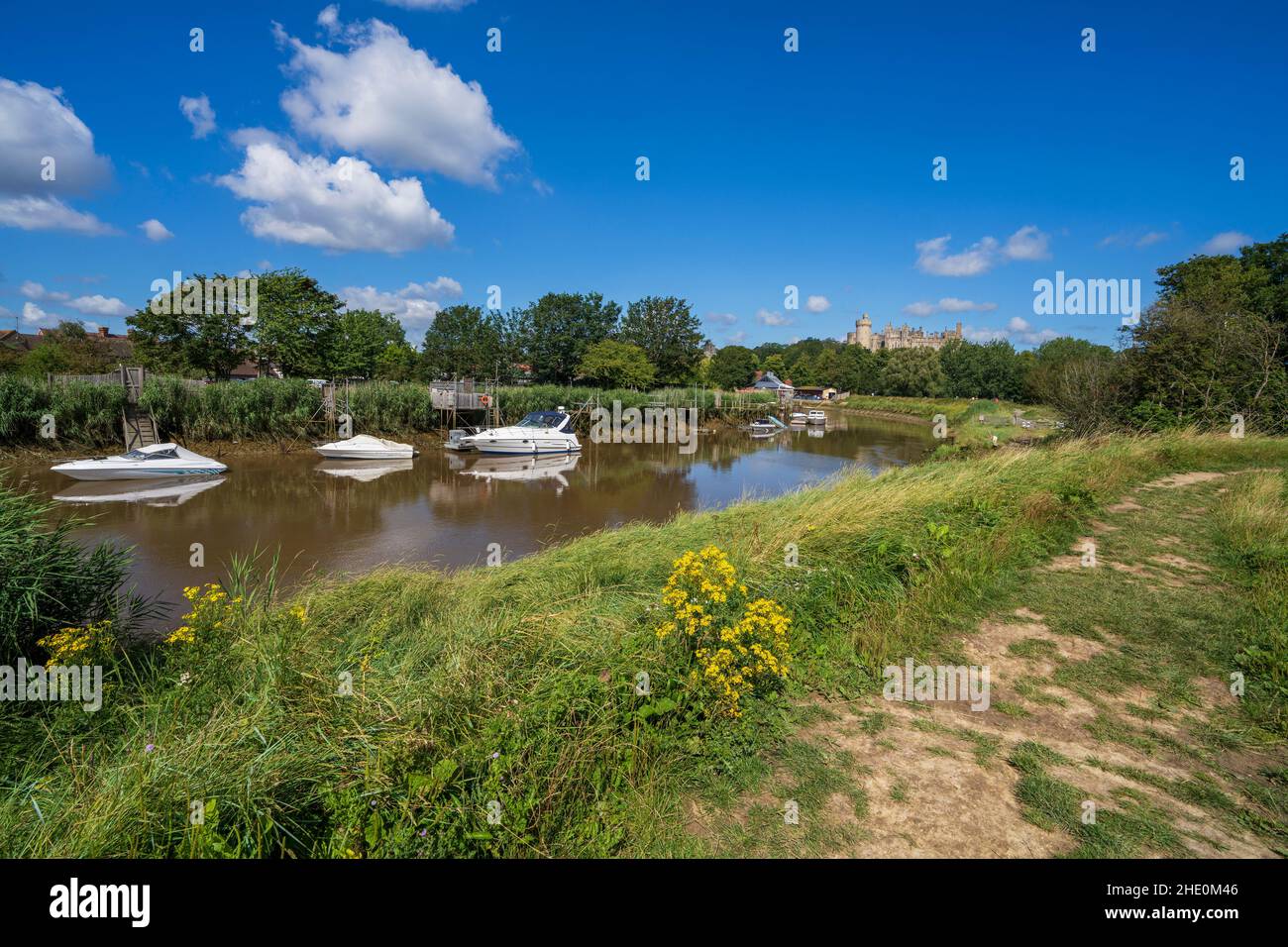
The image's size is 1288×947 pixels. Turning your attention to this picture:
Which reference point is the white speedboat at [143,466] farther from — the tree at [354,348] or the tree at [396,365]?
the tree at [396,365]

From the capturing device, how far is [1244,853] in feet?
8.30

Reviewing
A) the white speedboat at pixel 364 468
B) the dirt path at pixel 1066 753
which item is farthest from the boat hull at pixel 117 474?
the dirt path at pixel 1066 753

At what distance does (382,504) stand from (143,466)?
23.6ft

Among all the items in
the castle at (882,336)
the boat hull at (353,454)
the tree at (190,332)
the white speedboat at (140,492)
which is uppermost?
the castle at (882,336)

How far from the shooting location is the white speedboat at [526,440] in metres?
24.7

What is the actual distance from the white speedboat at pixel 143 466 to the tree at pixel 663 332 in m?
46.9

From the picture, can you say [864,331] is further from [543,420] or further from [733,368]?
[543,420]

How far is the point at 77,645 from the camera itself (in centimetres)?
355

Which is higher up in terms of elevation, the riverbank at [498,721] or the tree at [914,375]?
the tree at [914,375]

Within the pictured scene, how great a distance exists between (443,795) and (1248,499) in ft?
35.2

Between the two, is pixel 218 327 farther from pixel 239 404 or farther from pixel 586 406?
pixel 586 406
